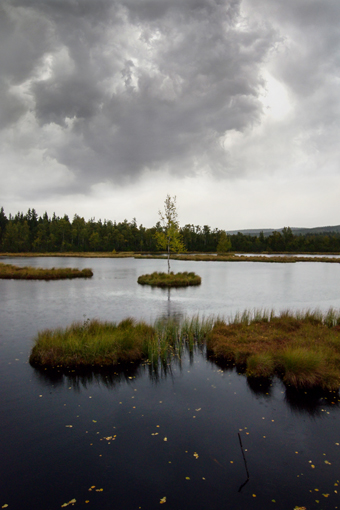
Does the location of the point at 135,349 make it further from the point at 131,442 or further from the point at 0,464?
the point at 0,464

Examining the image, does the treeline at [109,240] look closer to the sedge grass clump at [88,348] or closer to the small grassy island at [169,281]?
the small grassy island at [169,281]

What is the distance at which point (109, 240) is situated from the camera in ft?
585

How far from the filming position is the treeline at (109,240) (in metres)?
168

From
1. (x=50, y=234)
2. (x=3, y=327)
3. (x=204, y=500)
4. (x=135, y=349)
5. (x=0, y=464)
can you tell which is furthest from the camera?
(x=50, y=234)

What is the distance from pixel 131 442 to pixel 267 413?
4.06m

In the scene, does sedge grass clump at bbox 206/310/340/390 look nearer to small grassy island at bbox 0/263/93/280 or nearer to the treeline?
small grassy island at bbox 0/263/93/280

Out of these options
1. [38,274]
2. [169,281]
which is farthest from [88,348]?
[38,274]

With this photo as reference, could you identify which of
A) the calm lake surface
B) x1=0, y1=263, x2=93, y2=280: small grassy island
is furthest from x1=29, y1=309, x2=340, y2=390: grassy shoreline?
x1=0, y1=263, x2=93, y2=280: small grassy island

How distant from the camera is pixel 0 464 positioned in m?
7.01

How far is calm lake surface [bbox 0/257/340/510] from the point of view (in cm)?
625

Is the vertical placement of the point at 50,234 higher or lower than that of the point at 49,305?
higher

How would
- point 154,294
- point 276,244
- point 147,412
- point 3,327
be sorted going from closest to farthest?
point 147,412
point 3,327
point 154,294
point 276,244

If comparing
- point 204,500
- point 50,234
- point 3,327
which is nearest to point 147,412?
point 204,500

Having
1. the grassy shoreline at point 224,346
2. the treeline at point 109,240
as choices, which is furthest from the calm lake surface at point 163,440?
the treeline at point 109,240
